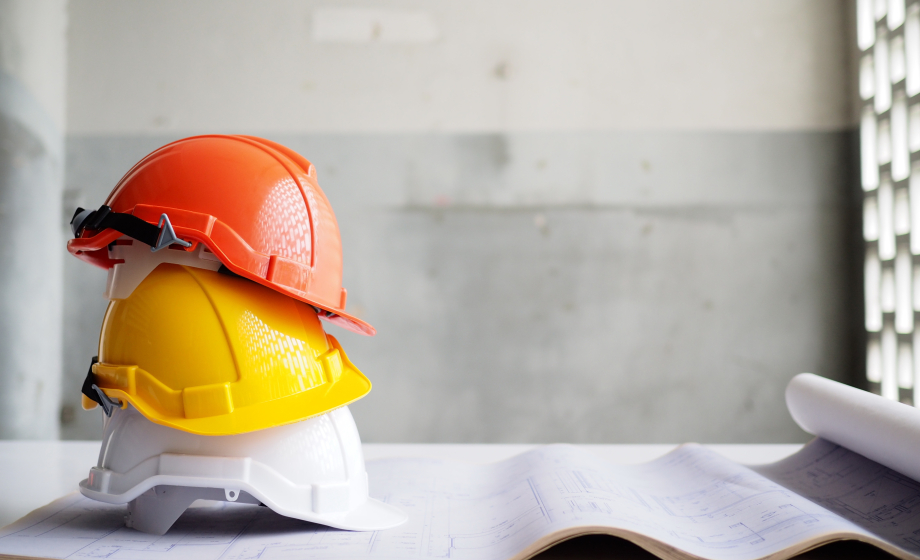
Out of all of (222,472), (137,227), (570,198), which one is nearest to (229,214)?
(137,227)

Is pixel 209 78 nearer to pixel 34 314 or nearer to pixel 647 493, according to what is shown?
pixel 34 314

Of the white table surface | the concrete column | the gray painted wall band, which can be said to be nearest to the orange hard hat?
the white table surface

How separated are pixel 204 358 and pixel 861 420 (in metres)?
0.79

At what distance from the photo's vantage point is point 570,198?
1942 mm

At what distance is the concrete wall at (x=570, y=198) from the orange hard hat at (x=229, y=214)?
4.12 ft

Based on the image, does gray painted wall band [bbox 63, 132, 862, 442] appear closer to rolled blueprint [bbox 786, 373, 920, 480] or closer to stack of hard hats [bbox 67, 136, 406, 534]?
rolled blueprint [bbox 786, 373, 920, 480]

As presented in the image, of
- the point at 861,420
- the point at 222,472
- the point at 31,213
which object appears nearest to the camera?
the point at 222,472

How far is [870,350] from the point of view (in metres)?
1.80

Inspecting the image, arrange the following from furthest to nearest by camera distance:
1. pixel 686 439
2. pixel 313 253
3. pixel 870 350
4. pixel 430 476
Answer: pixel 686 439 → pixel 870 350 → pixel 430 476 → pixel 313 253

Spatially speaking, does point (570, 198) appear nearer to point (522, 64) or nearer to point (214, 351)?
point (522, 64)

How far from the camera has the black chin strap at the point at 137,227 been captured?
597 millimetres

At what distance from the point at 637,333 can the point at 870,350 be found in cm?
68

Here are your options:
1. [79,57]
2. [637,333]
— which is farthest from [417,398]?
[79,57]

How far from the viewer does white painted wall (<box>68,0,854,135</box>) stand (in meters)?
1.93
